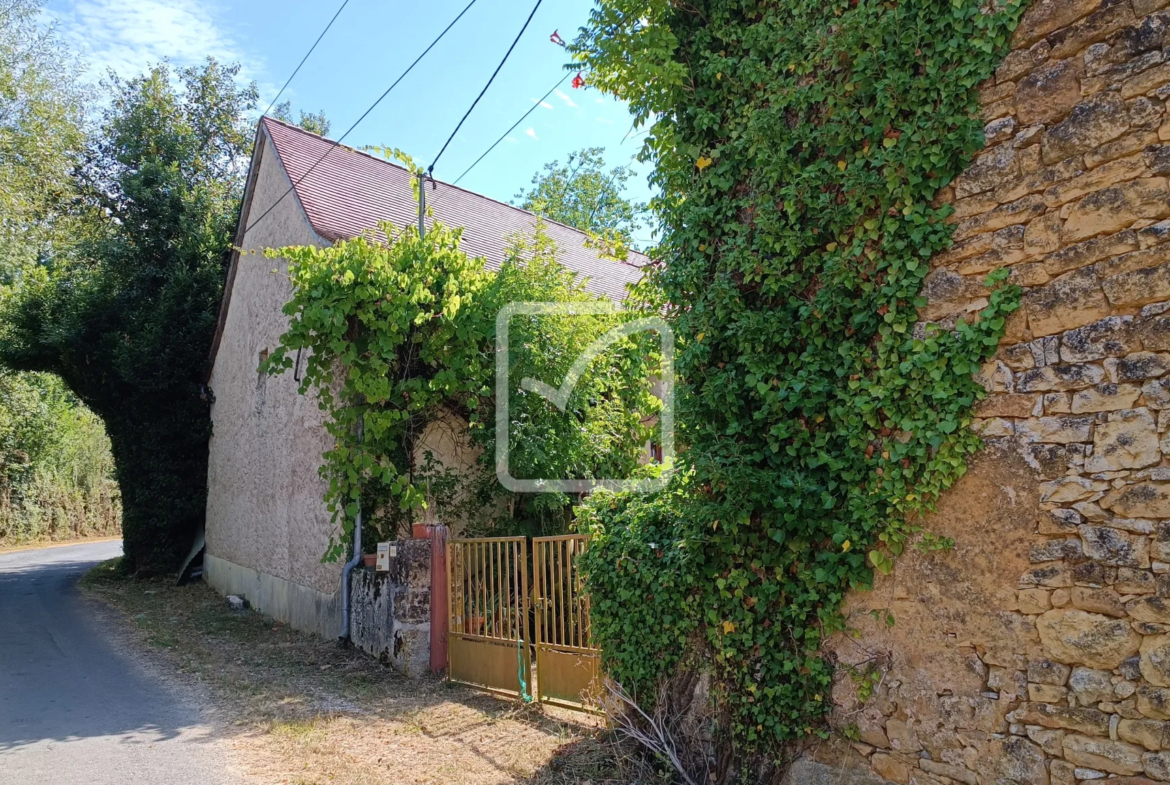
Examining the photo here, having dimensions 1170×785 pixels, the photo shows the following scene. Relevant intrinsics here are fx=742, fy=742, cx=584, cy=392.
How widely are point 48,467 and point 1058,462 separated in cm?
2661

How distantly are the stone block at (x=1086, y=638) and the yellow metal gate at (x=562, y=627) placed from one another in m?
3.18

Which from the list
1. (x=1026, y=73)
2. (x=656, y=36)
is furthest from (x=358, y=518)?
(x=1026, y=73)

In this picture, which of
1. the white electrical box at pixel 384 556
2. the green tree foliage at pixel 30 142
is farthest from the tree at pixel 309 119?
the white electrical box at pixel 384 556

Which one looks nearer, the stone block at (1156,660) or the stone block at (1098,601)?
the stone block at (1156,660)

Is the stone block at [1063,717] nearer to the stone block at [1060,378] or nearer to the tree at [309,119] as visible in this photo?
the stone block at [1060,378]

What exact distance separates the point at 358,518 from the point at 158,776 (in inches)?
144

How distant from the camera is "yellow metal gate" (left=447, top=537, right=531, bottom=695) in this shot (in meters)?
6.27

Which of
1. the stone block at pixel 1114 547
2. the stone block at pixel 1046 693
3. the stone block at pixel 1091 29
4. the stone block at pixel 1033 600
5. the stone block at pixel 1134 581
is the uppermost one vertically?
the stone block at pixel 1091 29

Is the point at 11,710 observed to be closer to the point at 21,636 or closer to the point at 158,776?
the point at 158,776

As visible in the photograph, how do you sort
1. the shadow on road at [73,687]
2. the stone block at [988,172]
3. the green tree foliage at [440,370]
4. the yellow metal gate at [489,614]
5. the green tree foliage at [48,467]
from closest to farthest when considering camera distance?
the stone block at [988,172] < the shadow on road at [73,687] < the yellow metal gate at [489,614] < the green tree foliage at [440,370] < the green tree foliage at [48,467]

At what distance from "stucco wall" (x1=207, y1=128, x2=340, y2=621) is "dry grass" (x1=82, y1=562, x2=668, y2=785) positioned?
130 centimetres

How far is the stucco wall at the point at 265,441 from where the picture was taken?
921 centimetres

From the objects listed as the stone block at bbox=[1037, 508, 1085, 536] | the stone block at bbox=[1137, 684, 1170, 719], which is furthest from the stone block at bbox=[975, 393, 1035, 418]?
the stone block at bbox=[1137, 684, 1170, 719]

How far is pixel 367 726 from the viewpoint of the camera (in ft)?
18.6
